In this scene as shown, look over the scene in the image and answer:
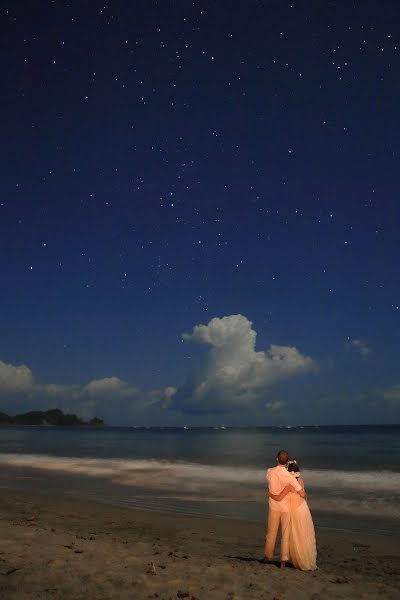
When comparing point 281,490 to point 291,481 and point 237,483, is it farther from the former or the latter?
point 237,483

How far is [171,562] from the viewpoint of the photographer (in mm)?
8250

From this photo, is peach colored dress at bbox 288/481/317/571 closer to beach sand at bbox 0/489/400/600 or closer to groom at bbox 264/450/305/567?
groom at bbox 264/450/305/567

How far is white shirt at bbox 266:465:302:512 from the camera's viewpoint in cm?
804

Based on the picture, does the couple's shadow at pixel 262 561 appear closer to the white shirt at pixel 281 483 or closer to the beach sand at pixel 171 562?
the beach sand at pixel 171 562

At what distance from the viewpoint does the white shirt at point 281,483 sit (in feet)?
26.4

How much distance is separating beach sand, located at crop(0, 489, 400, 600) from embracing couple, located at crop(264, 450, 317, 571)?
0.27 metres

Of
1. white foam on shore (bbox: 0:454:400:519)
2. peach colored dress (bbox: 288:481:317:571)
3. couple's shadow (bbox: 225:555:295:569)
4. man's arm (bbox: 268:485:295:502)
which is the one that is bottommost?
white foam on shore (bbox: 0:454:400:519)

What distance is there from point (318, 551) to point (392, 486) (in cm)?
1332

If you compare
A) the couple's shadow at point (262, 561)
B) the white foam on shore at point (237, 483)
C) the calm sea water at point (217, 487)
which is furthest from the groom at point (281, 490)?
the white foam on shore at point (237, 483)

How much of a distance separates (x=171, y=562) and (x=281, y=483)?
2414mm

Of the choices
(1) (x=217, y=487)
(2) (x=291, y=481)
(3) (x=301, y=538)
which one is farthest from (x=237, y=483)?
(2) (x=291, y=481)

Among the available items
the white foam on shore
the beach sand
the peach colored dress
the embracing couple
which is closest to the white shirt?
the embracing couple

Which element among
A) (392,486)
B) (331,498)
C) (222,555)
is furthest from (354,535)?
(392,486)

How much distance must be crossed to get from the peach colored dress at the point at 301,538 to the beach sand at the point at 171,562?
0.65ft
